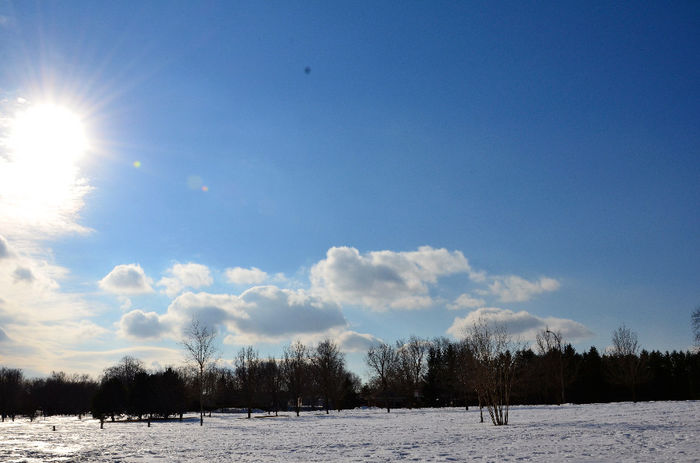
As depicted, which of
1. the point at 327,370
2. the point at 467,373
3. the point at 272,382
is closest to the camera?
the point at 467,373

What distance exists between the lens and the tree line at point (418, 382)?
57375 millimetres

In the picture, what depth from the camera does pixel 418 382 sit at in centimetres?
10250

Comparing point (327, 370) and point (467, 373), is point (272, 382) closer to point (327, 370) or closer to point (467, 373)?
point (327, 370)

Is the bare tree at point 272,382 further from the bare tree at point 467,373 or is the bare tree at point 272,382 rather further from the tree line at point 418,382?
the bare tree at point 467,373

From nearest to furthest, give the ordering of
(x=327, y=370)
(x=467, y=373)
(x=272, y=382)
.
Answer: (x=467, y=373), (x=327, y=370), (x=272, y=382)

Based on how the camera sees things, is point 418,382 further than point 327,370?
Yes

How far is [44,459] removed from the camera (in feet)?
67.7

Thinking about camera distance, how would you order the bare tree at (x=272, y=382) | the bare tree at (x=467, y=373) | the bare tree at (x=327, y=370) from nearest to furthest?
the bare tree at (x=467, y=373), the bare tree at (x=327, y=370), the bare tree at (x=272, y=382)

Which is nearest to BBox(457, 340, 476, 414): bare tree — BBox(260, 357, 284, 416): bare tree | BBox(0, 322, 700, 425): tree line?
BBox(0, 322, 700, 425): tree line

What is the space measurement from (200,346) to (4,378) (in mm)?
92662

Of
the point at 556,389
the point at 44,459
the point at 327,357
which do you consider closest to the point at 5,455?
the point at 44,459

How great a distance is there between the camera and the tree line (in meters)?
57.4

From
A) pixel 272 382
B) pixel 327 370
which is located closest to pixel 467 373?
pixel 327 370

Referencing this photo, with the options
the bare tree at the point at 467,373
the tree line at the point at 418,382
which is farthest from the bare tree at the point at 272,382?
the bare tree at the point at 467,373
